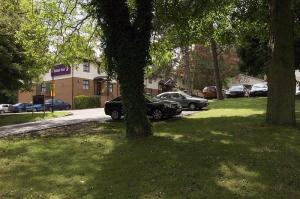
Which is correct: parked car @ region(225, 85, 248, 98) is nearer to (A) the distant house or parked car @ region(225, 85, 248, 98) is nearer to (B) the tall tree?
(A) the distant house

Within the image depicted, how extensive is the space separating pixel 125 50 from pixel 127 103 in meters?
1.66

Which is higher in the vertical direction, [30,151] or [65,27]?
[65,27]

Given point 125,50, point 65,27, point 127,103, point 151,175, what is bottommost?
point 151,175

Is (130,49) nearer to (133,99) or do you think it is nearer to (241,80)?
(133,99)

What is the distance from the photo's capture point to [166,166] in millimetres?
11617

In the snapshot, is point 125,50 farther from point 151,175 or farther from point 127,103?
point 151,175

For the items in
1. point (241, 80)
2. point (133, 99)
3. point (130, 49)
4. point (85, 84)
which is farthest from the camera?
point (241, 80)

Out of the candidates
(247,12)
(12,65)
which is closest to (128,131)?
(247,12)

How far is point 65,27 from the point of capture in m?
25.2

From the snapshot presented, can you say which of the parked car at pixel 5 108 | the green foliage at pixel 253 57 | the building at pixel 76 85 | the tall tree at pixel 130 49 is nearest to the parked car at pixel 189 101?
the green foliage at pixel 253 57

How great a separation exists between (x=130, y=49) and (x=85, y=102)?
4327 centimetres

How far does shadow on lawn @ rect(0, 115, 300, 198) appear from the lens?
9844 millimetres

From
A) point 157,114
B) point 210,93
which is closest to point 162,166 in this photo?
point 157,114

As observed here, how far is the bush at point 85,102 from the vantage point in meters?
58.4
